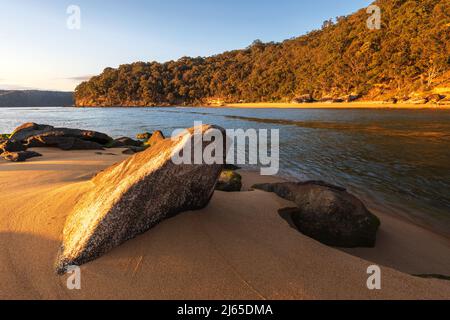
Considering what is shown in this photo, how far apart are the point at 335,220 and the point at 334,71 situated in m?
99.8

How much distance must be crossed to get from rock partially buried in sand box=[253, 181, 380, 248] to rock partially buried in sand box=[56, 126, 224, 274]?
8.32 ft

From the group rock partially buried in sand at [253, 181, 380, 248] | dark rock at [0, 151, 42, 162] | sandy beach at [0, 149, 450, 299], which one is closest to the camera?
sandy beach at [0, 149, 450, 299]

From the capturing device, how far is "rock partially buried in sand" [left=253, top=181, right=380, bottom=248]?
17.2 ft

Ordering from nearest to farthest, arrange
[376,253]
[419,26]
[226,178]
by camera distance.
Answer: [376,253] < [226,178] < [419,26]

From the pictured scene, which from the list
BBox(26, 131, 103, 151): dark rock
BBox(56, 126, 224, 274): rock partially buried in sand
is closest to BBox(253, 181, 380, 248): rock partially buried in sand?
BBox(56, 126, 224, 274): rock partially buried in sand

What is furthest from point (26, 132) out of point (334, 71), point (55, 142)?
point (334, 71)

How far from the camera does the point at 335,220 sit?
17.3ft

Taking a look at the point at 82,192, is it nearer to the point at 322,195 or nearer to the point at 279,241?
the point at 279,241

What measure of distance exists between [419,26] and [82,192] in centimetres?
9679

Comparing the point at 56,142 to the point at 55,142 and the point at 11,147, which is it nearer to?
the point at 55,142

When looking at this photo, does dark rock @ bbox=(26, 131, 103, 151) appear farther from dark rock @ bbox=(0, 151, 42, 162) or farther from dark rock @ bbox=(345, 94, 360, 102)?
dark rock @ bbox=(345, 94, 360, 102)

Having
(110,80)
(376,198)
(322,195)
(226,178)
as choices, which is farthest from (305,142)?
(110,80)

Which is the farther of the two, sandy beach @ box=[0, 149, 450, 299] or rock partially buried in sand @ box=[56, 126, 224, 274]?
rock partially buried in sand @ box=[56, 126, 224, 274]

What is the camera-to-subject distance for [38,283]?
311 centimetres
